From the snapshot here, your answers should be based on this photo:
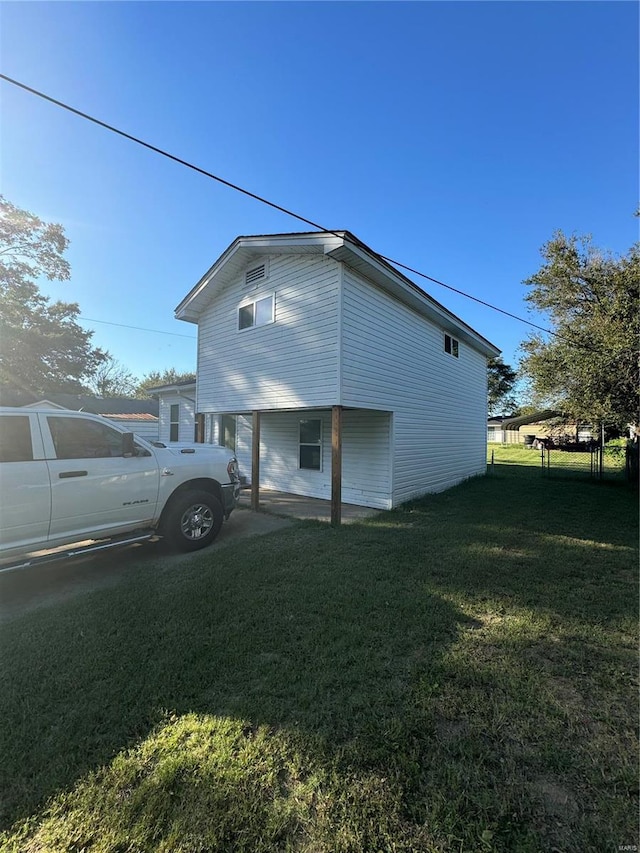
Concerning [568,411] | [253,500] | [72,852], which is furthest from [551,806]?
[568,411]

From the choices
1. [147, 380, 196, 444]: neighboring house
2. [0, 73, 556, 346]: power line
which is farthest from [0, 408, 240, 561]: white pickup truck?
[147, 380, 196, 444]: neighboring house

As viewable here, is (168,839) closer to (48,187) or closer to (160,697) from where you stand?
(160,697)

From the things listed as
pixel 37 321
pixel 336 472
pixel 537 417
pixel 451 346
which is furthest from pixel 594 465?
pixel 37 321

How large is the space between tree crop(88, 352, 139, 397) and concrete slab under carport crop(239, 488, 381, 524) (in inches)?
1561

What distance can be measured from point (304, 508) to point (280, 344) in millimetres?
3633

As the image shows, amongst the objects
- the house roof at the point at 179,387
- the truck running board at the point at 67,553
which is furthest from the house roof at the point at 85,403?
the truck running board at the point at 67,553

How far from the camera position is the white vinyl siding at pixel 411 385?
7250 mm

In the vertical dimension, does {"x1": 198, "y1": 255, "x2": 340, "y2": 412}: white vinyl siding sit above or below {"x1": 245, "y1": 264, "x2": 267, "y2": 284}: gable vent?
below

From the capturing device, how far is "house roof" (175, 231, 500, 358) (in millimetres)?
6613

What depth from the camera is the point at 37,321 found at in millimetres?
22859

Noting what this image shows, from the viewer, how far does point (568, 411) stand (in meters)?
10.6

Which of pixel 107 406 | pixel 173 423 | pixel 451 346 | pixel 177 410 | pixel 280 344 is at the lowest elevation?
pixel 173 423

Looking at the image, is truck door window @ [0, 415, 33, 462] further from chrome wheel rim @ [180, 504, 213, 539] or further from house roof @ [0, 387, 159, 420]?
house roof @ [0, 387, 159, 420]

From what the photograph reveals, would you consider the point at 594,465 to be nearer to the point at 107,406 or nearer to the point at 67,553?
the point at 67,553
